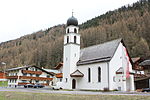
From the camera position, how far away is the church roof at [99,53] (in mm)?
36125

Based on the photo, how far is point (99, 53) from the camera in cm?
3891

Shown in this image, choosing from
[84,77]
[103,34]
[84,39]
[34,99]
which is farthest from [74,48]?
[84,39]

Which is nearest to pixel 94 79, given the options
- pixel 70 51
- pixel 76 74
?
pixel 76 74

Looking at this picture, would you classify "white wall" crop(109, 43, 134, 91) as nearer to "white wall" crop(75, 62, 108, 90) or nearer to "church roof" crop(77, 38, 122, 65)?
"church roof" crop(77, 38, 122, 65)

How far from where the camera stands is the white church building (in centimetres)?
3438

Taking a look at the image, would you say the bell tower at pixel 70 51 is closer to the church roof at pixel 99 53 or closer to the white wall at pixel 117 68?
the church roof at pixel 99 53

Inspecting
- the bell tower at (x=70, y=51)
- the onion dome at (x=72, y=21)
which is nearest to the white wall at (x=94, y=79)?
the bell tower at (x=70, y=51)

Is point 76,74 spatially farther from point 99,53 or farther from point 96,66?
point 99,53

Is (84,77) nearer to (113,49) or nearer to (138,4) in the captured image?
(113,49)

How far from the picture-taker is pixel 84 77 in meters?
40.3

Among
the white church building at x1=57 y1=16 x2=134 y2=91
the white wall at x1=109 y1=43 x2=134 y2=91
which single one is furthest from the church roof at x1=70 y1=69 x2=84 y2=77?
the white wall at x1=109 y1=43 x2=134 y2=91

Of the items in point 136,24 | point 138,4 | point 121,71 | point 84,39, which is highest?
point 138,4

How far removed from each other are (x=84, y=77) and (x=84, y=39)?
195 feet

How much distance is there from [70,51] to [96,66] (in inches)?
308
